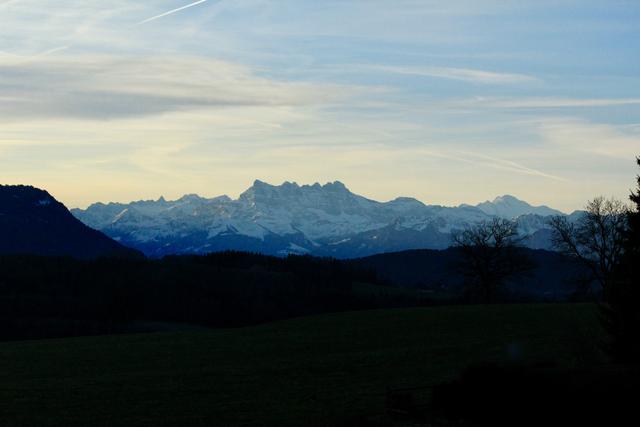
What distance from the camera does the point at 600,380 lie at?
119 ft

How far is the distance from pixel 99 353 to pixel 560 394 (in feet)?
205

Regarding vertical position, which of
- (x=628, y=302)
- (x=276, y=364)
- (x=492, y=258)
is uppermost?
(x=492, y=258)

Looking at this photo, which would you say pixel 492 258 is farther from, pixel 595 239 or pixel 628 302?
pixel 628 302

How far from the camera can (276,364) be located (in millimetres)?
Result: 72500

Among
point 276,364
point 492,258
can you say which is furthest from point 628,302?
point 492,258

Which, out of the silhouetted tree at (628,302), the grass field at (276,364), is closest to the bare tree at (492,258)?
the grass field at (276,364)

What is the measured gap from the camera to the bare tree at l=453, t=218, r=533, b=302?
374 ft

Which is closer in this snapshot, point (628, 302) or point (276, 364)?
point (628, 302)

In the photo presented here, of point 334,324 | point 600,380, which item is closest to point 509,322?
point 334,324

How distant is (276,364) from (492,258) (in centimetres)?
5113

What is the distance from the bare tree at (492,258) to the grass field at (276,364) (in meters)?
8.61

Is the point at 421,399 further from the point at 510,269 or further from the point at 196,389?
the point at 510,269

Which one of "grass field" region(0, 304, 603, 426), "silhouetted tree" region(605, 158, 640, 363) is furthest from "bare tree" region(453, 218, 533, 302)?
"silhouetted tree" region(605, 158, 640, 363)

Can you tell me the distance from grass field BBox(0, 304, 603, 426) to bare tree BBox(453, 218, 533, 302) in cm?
861
